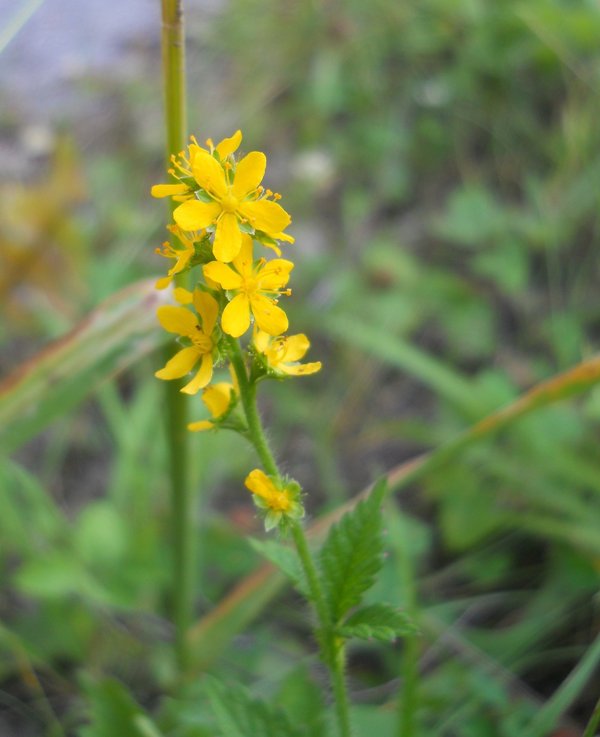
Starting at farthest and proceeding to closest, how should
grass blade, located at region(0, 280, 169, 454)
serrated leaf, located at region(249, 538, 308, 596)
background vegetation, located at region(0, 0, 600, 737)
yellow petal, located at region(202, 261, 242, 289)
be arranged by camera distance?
background vegetation, located at region(0, 0, 600, 737) → grass blade, located at region(0, 280, 169, 454) → serrated leaf, located at region(249, 538, 308, 596) → yellow petal, located at region(202, 261, 242, 289)

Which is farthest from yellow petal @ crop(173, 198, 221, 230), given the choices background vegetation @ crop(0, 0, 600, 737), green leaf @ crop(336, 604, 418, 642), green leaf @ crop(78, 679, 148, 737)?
green leaf @ crop(78, 679, 148, 737)

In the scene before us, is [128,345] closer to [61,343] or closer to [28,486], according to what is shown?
[61,343]

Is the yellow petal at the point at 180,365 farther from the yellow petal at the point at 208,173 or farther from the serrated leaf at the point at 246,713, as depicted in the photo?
the serrated leaf at the point at 246,713

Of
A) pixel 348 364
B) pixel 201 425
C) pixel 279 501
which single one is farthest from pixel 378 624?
pixel 348 364

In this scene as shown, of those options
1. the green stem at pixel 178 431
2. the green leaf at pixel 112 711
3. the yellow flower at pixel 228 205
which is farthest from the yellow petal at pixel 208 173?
the green leaf at pixel 112 711

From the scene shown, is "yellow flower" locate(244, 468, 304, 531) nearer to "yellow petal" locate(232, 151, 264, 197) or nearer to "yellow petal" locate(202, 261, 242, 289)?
"yellow petal" locate(202, 261, 242, 289)

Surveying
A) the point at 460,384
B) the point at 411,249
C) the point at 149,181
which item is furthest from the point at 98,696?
the point at 149,181
